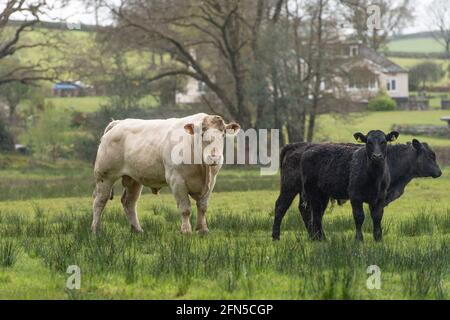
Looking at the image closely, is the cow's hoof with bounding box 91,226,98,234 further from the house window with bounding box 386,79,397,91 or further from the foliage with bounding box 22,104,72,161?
the house window with bounding box 386,79,397,91

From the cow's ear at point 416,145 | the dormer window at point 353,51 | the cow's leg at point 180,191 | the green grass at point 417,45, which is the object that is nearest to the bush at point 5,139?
the dormer window at point 353,51

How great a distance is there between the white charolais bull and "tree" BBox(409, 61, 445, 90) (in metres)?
83.3

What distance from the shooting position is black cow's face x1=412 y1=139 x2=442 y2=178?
17.5 m

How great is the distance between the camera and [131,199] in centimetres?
1644

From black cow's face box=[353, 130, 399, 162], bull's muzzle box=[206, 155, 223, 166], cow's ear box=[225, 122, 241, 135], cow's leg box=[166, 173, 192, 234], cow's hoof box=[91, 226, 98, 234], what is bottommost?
cow's hoof box=[91, 226, 98, 234]

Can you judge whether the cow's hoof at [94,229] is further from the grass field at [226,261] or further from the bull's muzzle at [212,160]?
the bull's muzzle at [212,160]

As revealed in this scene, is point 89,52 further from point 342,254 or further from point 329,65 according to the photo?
point 342,254

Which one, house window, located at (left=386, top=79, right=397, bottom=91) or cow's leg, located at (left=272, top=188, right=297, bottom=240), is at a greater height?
house window, located at (left=386, top=79, right=397, bottom=91)

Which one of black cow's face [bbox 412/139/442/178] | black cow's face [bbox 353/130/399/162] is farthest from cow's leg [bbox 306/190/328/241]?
black cow's face [bbox 412/139/442/178]

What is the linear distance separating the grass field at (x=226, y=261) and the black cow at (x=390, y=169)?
40 centimetres

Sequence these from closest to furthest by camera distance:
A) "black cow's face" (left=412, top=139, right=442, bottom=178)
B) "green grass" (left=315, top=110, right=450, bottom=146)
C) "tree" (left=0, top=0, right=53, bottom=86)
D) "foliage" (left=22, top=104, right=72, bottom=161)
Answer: "black cow's face" (left=412, top=139, right=442, bottom=178), "tree" (left=0, top=0, right=53, bottom=86), "green grass" (left=315, top=110, right=450, bottom=146), "foliage" (left=22, top=104, right=72, bottom=161)

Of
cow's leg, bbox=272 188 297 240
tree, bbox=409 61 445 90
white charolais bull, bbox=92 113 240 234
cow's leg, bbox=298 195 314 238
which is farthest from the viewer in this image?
tree, bbox=409 61 445 90

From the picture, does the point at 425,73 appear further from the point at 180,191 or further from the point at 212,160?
the point at 212,160
